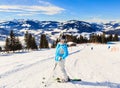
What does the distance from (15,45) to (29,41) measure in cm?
1432

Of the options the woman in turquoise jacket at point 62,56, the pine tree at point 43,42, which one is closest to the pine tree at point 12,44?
the pine tree at point 43,42

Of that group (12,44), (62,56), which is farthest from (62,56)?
(12,44)

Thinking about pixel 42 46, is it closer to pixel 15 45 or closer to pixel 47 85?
pixel 15 45

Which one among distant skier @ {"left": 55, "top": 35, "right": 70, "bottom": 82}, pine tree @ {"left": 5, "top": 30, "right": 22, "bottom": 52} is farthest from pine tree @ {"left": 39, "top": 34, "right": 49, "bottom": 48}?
distant skier @ {"left": 55, "top": 35, "right": 70, "bottom": 82}

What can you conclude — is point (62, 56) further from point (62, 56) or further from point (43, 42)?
point (43, 42)

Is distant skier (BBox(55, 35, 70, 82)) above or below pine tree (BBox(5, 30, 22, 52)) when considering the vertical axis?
above

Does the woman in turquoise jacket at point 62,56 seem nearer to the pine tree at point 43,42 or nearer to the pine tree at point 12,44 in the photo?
the pine tree at point 12,44

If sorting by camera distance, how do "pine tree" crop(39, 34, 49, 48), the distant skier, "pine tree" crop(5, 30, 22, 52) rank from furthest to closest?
"pine tree" crop(39, 34, 49, 48) < "pine tree" crop(5, 30, 22, 52) < the distant skier

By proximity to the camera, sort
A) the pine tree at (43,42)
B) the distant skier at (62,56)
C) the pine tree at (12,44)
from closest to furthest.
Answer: the distant skier at (62,56) → the pine tree at (12,44) → the pine tree at (43,42)

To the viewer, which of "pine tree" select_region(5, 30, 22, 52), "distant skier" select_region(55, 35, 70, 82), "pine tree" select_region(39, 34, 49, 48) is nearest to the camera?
"distant skier" select_region(55, 35, 70, 82)

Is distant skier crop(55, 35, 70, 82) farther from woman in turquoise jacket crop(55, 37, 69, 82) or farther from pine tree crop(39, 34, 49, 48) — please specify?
pine tree crop(39, 34, 49, 48)

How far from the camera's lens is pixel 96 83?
11.7 metres

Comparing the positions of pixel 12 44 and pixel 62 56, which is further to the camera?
pixel 12 44

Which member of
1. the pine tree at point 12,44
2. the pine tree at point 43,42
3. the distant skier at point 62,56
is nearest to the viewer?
the distant skier at point 62,56
